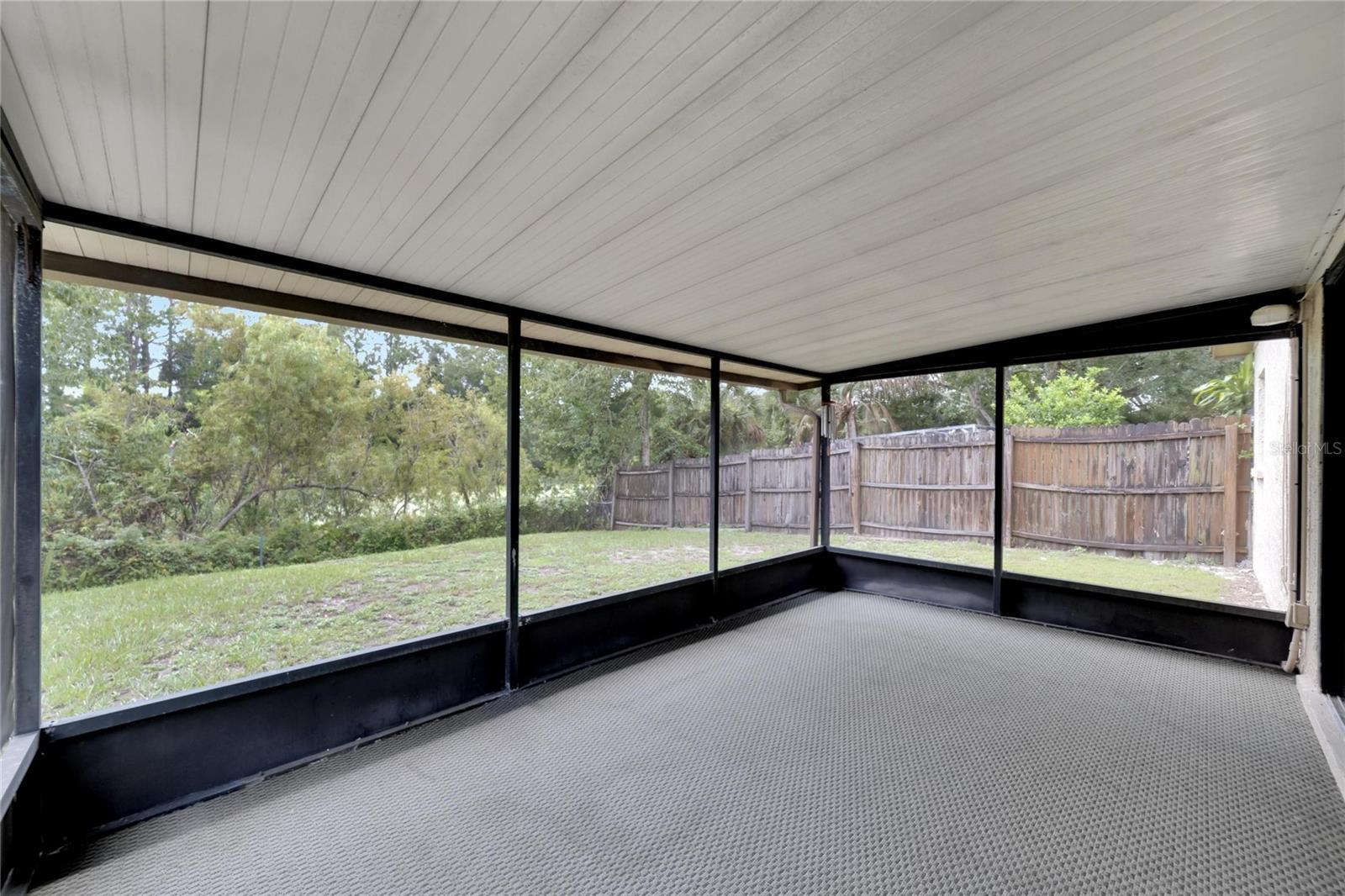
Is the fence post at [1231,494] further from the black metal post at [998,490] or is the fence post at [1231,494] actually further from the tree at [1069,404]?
the black metal post at [998,490]

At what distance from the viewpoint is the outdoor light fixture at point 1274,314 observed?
295 cm

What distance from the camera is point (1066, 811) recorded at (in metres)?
1.86

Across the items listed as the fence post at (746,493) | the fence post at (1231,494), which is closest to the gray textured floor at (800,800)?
the fence post at (1231,494)

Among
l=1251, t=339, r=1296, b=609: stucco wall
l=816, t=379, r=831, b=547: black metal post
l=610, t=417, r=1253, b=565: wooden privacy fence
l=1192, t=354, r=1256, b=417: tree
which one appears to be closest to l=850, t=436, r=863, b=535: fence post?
l=610, t=417, r=1253, b=565: wooden privacy fence

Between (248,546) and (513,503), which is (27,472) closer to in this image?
(513,503)

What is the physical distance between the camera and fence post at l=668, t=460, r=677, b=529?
7.55 metres

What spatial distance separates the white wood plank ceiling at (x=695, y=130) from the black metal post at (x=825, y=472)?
3034 millimetres

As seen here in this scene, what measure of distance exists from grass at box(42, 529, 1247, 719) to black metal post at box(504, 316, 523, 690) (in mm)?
217

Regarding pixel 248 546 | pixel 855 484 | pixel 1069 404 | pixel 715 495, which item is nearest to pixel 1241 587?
pixel 1069 404

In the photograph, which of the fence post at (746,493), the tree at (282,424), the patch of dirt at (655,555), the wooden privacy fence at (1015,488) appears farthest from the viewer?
the fence post at (746,493)

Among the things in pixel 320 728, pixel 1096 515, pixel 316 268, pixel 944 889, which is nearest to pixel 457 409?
pixel 316 268

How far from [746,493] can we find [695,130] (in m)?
6.37

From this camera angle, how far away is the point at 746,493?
750 centimetres

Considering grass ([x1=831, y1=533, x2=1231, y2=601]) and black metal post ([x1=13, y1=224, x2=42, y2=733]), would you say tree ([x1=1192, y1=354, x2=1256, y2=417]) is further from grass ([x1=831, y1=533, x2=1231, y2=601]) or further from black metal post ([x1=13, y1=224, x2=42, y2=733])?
black metal post ([x1=13, y1=224, x2=42, y2=733])
